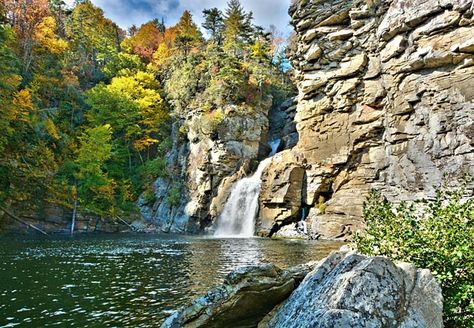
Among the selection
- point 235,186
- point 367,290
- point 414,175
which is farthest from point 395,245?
point 235,186

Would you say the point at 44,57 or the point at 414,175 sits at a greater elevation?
the point at 44,57

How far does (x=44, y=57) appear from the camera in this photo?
4169cm

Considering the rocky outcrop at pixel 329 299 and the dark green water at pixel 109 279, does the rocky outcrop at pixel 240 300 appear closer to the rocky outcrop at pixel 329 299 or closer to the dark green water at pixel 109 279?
the rocky outcrop at pixel 329 299

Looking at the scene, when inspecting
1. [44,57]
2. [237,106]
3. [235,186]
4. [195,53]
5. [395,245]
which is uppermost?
[195,53]

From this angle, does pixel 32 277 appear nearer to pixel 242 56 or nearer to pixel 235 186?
pixel 235 186

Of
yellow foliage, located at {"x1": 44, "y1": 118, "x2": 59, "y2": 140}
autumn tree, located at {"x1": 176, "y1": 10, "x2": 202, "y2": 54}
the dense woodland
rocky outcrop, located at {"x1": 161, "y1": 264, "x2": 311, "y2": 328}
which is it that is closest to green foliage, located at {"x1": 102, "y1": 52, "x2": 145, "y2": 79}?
the dense woodland

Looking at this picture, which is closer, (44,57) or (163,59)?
(44,57)

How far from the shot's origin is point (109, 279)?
1370cm

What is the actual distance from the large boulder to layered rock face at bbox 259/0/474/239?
780 inches

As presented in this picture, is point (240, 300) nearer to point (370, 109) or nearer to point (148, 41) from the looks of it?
point (370, 109)

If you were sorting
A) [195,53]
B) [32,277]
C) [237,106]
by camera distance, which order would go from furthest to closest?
[195,53] < [237,106] < [32,277]

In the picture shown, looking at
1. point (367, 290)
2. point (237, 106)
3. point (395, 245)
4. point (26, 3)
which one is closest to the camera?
point (367, 290)

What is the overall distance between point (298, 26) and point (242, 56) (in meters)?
11.1

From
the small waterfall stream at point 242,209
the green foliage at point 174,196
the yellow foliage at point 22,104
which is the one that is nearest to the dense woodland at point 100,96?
the yellow foliage at point 22,104
